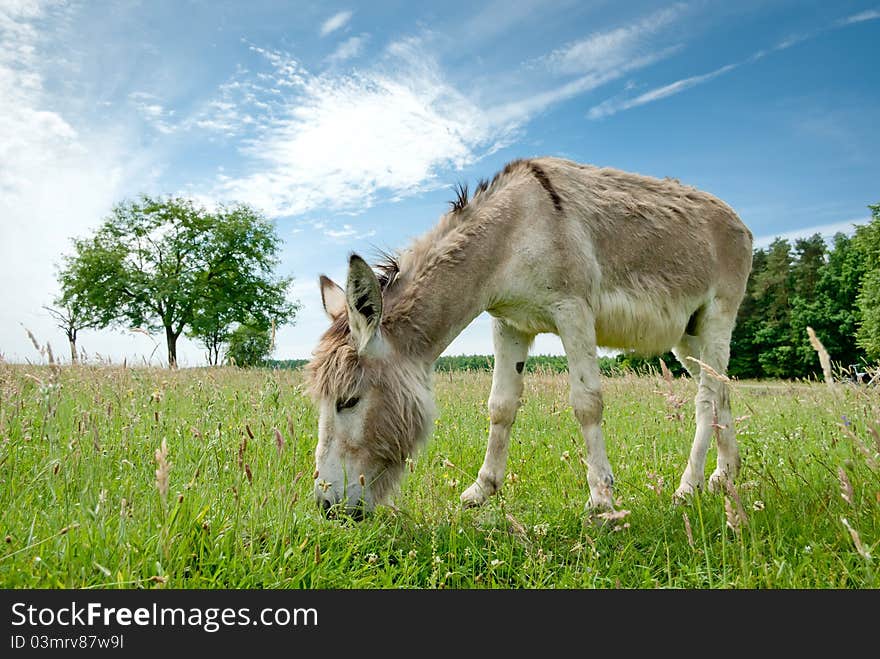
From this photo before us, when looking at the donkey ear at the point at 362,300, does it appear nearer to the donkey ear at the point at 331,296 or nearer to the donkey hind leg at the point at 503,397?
the donkey ear at the point at 331,296

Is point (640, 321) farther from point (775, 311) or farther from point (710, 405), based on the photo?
point (775, 311)

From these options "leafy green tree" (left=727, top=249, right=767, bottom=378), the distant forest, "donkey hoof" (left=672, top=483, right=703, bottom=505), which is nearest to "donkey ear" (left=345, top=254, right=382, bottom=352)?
"donkey hoof" (left=672, top=483, right=703, bottom=505)

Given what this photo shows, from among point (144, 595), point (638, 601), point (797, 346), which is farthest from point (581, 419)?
point (797, 346)

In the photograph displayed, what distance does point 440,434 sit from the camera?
7.06 metres

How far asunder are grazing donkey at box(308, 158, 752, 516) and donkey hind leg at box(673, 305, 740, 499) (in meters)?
0.02

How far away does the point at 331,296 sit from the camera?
171 inches

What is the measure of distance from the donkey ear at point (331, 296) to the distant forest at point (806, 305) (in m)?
39.2

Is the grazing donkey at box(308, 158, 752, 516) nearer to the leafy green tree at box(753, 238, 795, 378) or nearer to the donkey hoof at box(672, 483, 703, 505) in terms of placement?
the donkey hoof at box(672, 483, 703, 505)

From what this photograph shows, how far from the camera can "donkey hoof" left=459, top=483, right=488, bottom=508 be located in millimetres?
4680

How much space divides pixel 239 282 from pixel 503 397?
159 feet

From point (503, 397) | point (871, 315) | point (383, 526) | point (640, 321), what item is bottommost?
point (383, 526)

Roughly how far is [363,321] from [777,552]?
3.07 metres

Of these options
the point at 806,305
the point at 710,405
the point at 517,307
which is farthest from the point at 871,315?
the point at 517,307

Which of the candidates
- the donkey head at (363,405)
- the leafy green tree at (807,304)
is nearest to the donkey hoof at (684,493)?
the donkey head at (363,405)
